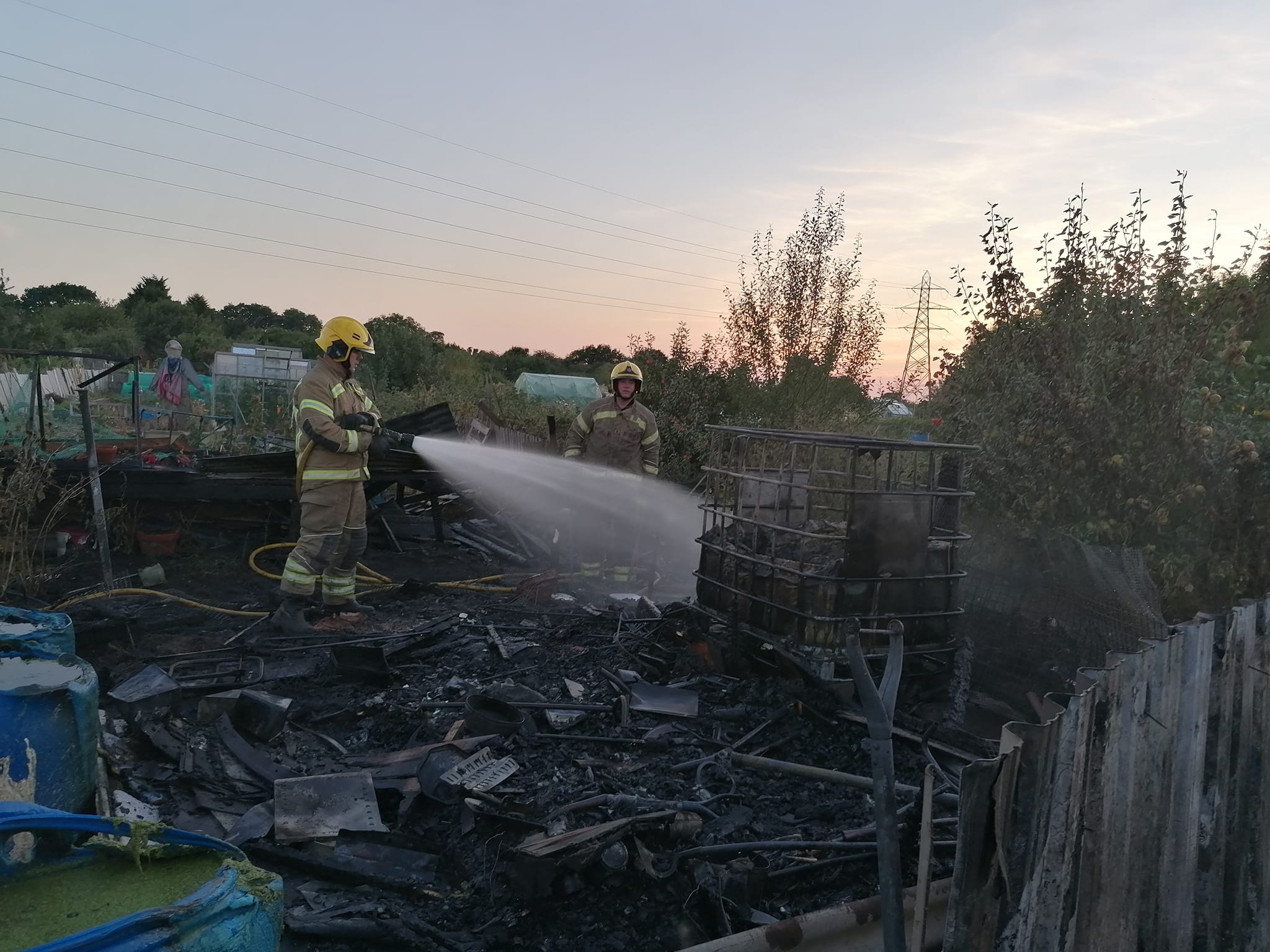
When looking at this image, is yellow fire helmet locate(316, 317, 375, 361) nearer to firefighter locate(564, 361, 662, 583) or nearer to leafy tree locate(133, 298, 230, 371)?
firefighter locate(564, 361, 662, 583)

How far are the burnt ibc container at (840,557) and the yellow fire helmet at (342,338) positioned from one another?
10.6 feet

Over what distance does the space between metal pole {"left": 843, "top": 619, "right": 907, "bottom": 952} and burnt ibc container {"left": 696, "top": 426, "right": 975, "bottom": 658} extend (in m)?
2.47

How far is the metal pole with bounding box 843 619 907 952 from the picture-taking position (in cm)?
215

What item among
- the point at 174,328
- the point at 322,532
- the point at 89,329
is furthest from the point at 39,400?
the point at 174,328

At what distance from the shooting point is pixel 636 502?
9.37m

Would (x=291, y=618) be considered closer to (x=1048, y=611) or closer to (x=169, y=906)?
(x=169, y=906)

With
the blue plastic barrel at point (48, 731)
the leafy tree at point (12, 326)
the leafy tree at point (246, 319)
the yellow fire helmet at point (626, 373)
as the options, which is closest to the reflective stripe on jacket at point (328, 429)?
the yellow fire helmet at point (626, 373)

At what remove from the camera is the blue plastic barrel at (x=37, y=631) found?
3789 millimetres

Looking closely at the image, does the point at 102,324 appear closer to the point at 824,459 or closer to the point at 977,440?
the point at 824,459

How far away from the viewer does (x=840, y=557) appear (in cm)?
579

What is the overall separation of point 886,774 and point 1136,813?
74 cm

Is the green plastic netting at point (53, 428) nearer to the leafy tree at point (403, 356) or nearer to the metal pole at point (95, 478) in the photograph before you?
the metal pole at point (95, 478)

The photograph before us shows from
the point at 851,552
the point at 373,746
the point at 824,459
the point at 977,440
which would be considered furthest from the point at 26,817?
the point at 824,459

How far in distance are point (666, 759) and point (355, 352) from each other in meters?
4.47
